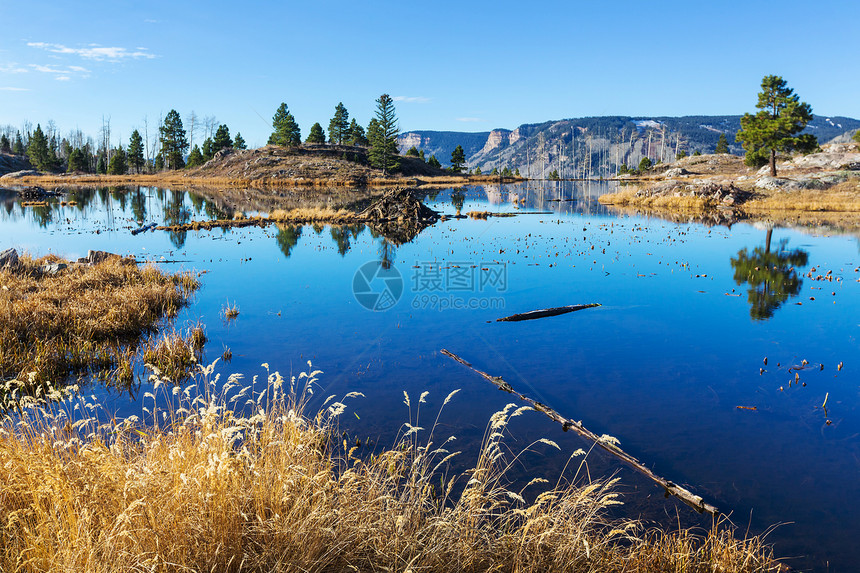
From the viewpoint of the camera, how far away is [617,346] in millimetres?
11391

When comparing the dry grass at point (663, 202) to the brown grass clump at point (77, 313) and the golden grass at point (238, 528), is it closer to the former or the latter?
the brown grass clump at point (77, 313)

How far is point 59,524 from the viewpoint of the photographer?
12.1 feet

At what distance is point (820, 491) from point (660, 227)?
3115 cm

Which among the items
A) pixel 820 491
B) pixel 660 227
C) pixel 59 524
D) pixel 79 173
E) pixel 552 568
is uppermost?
pixel 79 173

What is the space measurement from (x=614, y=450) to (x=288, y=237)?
26925mm

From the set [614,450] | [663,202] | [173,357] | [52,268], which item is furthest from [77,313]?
[663,202]

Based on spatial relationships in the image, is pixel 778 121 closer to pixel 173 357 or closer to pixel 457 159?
pixel 173 357

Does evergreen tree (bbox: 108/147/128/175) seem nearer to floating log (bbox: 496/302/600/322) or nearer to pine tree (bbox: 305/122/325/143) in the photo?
pine tree (bbox: 305/122/325/143)

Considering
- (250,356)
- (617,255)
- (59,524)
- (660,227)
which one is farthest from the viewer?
(660,227)

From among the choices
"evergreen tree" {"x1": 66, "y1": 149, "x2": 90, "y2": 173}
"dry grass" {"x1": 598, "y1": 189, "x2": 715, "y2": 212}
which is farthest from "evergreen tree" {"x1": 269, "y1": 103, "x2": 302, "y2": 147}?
"dry grass" {"x1": 598, "y1": 189, "x2": 715, "y2": 212}

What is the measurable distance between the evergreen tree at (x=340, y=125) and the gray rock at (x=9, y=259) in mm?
123081

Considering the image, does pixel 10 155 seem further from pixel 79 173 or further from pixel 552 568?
pixel 552 568

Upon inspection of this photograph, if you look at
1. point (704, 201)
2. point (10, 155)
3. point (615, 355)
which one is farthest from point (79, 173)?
point (615, 355)

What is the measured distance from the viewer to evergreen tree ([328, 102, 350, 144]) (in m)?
131
